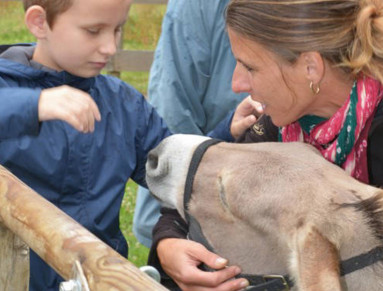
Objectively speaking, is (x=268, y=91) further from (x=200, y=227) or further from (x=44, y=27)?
(x=44, y=27)

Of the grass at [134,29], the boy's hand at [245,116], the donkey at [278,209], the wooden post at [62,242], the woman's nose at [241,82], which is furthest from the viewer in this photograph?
the grass at [134,29]

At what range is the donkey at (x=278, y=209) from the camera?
6.79 feet

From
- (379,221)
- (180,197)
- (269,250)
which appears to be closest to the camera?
(379,221)

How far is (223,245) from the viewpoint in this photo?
7.77ft

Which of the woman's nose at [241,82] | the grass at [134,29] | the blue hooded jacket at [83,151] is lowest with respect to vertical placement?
the grass at [134,29]

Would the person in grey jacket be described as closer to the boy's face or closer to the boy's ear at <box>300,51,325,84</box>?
Answer: the boy's face

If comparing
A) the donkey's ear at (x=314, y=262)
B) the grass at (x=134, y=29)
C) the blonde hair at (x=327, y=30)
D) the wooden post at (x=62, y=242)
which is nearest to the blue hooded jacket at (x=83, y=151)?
the wooden post at (x=62, y=242)

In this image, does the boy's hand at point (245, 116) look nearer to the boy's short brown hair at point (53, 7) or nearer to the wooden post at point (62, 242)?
the boy's short brown hair at point (53, 7)

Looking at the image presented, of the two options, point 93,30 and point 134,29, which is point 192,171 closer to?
point 93,30

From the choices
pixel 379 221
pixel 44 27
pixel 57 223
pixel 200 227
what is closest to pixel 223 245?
pixel 200 227

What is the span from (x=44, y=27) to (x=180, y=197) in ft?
2.99

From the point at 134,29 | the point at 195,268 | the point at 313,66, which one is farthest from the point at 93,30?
the point at 134,29

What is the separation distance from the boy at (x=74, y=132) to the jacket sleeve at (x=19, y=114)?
12cm

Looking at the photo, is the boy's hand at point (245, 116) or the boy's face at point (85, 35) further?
the boy's hand at point (245, 116)
